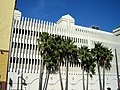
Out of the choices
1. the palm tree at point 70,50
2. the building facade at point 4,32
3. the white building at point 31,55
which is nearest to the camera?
the building facade at point 4,32

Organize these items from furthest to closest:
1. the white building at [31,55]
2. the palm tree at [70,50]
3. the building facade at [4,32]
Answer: the white building at [31,55], the palm tree at [70,50], the building facade at [4,32]

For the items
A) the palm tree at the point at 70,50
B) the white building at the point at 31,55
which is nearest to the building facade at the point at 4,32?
the white building at the point at 31,55

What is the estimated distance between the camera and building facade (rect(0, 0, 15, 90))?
38438 millimetres

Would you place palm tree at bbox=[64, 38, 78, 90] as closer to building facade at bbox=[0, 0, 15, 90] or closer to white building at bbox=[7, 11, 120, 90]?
white building at bbox=[7, 11, 120, 90]

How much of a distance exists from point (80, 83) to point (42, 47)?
18358 mm

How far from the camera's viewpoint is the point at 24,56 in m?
47.2

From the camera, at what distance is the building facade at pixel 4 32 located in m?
38.4

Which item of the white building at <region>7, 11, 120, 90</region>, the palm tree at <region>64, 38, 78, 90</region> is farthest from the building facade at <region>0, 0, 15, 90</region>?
the palm tree at <region>64, 38, 78, 90</region>

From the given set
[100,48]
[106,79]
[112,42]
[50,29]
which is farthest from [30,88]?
[112,42]

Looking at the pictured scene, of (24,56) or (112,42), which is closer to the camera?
(24,56)

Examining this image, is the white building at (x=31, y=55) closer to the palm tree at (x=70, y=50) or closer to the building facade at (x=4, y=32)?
the building facade at (x=4, y=32)

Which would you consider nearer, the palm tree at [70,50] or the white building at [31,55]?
the palm tree at [70,50]

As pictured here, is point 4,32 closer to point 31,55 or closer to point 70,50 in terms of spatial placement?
point 31,55

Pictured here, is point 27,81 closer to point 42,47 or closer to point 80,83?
point 42,47
